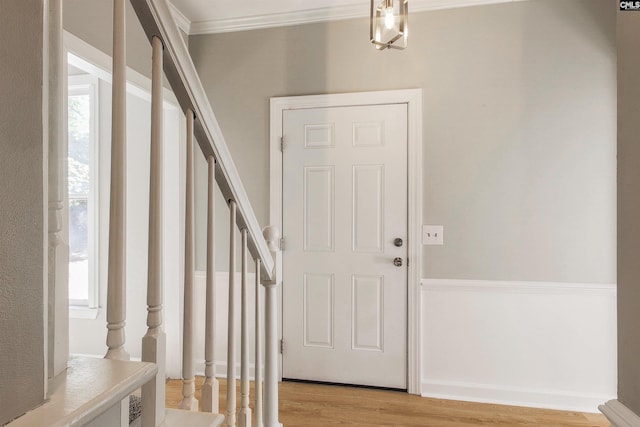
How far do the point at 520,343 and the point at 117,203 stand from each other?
2.53m

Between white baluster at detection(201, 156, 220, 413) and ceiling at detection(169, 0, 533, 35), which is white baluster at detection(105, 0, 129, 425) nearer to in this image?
white baluster at detection(201, 156, 220, 413)

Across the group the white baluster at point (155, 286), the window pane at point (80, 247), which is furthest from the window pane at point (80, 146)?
the white baluster at point (155, 286)

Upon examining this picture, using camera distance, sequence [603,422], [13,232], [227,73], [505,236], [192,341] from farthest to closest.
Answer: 1. [227,73]
2. [505,236]
3. [603,422]
4. [192,341]
5. [13,232]

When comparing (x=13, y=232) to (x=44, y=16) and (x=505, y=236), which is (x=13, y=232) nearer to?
(x=44, y=16)

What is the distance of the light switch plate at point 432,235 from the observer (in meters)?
2.40

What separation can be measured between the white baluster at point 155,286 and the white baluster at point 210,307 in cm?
26

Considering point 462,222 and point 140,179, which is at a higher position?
point 140,179

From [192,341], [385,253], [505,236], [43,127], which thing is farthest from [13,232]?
[505,236]

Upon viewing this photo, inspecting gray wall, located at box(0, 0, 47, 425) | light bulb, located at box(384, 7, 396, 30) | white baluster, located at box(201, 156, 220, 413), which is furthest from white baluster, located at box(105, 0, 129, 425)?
light bulb, located at box(384, 7, 396, 30)

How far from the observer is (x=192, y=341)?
2.67ft

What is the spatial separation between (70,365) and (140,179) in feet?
8.19

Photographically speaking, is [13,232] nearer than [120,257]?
Yes
